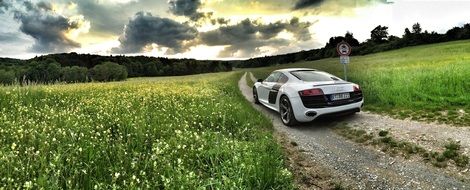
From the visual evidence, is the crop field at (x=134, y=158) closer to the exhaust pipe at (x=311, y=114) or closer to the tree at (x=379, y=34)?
the exhaust pipe at (x=311, y=114)

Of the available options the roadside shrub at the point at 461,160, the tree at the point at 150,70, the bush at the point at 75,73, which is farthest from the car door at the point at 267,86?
the tree at the point at 150,70

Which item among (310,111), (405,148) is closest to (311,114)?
(310,111)

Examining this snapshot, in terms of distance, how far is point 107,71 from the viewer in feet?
251

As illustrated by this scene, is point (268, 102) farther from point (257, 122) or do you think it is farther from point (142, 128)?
point (142, 128)

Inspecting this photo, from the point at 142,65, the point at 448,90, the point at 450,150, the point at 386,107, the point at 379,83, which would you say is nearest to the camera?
the point at 450,150

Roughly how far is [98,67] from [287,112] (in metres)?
75.6

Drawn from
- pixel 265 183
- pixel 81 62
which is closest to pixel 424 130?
pixel 265 183

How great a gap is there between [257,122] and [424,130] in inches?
168

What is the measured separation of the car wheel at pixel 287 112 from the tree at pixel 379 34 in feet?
302

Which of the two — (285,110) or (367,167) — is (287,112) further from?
(367,167)

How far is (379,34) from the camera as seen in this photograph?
309 ft

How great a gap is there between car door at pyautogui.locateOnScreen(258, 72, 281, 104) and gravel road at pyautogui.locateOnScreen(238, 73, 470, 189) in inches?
146

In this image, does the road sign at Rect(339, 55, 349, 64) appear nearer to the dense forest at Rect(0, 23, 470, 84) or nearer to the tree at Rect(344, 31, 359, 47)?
the dense forest at Rect(0, 23, 470, 84)

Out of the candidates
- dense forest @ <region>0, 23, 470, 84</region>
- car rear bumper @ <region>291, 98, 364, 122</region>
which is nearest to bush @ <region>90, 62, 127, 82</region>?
dense forest @ <region>0, 23, 470, 84</region>
